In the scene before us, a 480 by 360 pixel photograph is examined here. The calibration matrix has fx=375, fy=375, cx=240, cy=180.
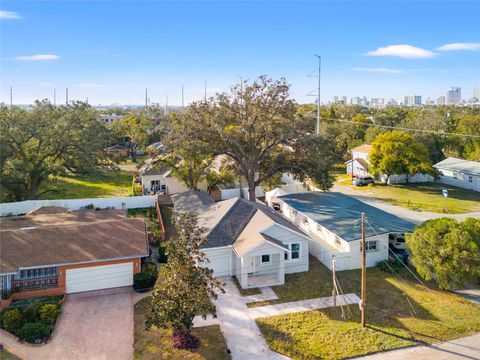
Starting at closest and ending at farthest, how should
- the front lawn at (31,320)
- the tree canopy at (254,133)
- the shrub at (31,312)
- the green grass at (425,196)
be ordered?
the front lawn at (31,320) → the shrub at (31,312) → the tree canopy at (254,133) → the green grass at (425,196)

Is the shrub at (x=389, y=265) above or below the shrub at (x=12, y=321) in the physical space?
above

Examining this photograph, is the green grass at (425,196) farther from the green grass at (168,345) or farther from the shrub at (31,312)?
the shrub at (31,312)

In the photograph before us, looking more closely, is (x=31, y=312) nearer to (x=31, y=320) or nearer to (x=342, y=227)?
(x=31, y=320)

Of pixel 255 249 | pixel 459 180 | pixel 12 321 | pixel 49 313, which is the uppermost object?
pixel 459 180

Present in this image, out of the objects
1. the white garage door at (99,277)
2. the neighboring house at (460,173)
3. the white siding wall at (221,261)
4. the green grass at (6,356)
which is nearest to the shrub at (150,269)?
the white garage door at (99,277)

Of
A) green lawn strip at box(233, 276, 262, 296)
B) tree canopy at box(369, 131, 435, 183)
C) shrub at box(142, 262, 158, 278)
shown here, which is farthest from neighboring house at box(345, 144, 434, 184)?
shrub at box(142, 262, 158, 278)

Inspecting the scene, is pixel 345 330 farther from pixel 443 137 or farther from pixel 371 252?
pixel 443 137

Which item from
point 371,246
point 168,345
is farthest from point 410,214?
point 168,345
